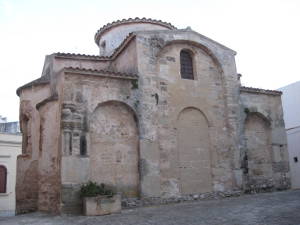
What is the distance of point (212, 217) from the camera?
807 centimetres

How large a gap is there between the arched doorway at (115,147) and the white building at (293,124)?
1123cm

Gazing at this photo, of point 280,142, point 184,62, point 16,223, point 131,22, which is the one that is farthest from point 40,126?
point 280,142

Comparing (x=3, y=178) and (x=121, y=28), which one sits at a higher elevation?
(x=121, y=28)

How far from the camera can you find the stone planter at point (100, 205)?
907 cm

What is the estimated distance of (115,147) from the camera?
1080 centimetres

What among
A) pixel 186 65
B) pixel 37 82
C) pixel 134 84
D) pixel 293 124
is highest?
pixel 186 65

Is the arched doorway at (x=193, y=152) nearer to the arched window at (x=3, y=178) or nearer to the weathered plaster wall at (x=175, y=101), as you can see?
the weathered plaster wall at (x=175, y=101)

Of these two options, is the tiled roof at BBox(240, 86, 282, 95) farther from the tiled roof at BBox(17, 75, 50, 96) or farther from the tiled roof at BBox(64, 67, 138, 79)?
the tiled roof at BBox(17, 75, 50, 96)

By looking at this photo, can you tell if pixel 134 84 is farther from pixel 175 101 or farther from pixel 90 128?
pixel 90 128

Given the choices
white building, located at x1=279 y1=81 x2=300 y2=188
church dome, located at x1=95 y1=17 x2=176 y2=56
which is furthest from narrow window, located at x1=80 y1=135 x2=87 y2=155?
white building, located at x1=279 y1=81 x2=300 y2=188

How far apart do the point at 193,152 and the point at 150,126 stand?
2140 millimetres

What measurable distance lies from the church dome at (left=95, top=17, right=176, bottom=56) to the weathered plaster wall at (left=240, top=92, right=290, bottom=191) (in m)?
5.84

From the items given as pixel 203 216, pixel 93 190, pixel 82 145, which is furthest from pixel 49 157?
pixel 203 216

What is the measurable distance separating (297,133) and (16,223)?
51.3 ft
